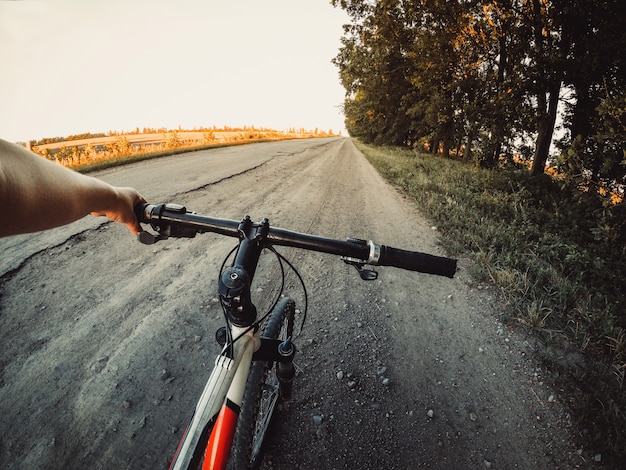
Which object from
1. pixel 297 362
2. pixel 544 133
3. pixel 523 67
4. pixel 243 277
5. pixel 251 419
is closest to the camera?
pixel 243 277

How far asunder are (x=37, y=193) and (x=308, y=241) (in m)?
0.94

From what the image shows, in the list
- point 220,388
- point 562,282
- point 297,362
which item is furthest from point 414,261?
point 562,282

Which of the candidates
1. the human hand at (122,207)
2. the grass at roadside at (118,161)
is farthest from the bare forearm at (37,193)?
the grass at roadside at (118,161)

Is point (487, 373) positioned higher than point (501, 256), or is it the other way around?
point (501, 256)

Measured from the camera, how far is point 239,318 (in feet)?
3.62

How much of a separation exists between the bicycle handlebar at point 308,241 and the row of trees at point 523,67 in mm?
5218

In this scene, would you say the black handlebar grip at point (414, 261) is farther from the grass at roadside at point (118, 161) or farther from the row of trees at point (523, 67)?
the grass at roadside at point (118, 161)

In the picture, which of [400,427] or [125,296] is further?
[125,296]

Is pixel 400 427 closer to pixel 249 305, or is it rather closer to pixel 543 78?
pixel 249 305

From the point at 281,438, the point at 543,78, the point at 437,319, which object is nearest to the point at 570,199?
the point at 543,78

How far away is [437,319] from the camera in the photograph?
311cm

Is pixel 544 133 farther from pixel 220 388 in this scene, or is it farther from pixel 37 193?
pixel 37 193

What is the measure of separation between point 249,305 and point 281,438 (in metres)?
1.46

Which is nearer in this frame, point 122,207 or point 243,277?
point 243,277
